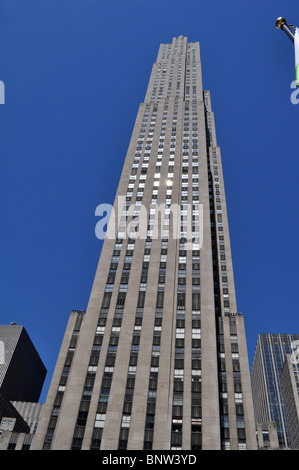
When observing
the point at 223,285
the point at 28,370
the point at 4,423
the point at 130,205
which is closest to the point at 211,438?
the point at 223,285

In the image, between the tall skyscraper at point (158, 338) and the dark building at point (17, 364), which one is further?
the dark building at point (17, 364)

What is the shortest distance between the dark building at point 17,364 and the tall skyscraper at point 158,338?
3692 inches

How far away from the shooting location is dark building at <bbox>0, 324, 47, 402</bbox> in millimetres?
150725

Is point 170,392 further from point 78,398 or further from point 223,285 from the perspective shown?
point 223,285

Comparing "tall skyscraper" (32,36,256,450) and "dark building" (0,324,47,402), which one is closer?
"tall skyscraper" (32,36,256,450)

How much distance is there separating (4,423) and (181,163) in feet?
231

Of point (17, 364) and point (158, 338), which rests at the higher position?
point (17, 364)

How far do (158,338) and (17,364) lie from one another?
392ft

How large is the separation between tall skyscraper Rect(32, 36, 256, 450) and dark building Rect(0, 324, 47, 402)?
308 ft

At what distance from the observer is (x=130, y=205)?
8688 centimetres

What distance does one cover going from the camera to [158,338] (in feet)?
204

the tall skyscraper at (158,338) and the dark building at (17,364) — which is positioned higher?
the dark building at (17,364)

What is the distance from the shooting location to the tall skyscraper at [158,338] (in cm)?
5266

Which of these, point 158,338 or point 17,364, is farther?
point 17,364
